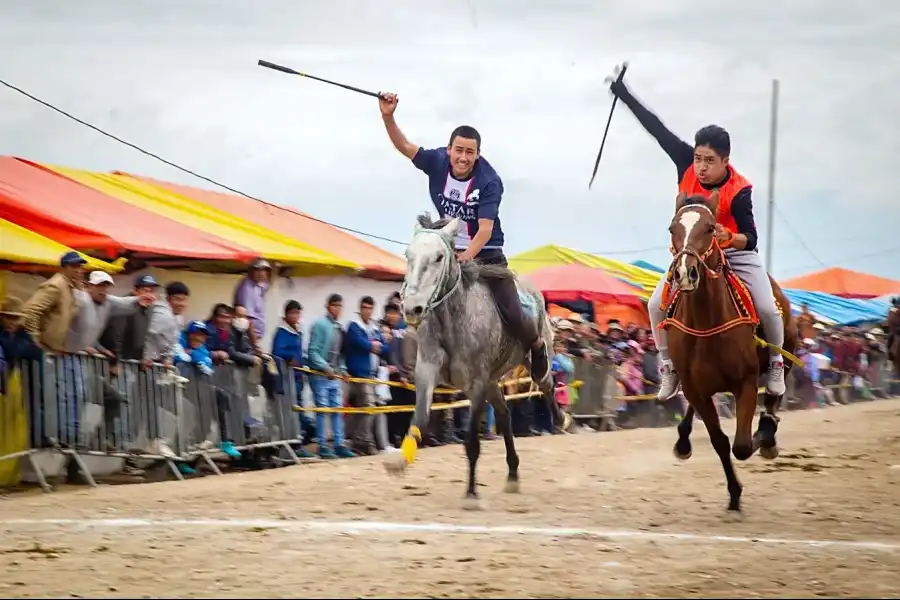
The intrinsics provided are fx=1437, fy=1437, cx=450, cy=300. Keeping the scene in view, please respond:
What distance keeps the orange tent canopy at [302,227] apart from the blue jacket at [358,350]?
434 cm

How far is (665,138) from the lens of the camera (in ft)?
40.4

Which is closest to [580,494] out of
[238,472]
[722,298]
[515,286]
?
[515,286]

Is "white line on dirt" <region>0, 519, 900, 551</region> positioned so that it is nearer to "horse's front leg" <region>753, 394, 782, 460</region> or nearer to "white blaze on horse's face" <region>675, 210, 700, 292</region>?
"white blaze on horse's face" <region>675, 210, 700, 292</region>

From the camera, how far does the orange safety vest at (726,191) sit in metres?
11.6

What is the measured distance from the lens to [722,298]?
11102mm

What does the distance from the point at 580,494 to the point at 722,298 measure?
276cm

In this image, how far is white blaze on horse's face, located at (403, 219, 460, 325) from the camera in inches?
442

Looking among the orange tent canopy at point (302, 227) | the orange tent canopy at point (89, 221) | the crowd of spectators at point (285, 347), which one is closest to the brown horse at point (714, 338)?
the crowd of spectators at point (285, 347)

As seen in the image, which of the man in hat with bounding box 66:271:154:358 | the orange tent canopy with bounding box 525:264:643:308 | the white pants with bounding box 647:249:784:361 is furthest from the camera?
the orange tent canopy with bounding box 525:264:643:308

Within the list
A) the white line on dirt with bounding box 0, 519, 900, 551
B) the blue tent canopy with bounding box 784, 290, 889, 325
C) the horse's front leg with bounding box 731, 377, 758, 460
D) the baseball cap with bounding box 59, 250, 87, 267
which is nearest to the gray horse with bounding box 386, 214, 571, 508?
the white line on dirt with bounding box 0, 519, 900, 551

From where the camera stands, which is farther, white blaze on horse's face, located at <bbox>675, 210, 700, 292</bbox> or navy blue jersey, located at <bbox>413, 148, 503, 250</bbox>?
navy blue jersey, located at <bbox>413, 148, 503, 250</bbox>

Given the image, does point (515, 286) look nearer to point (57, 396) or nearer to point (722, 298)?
point (722, 298)

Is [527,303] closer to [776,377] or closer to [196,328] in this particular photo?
[776,377]

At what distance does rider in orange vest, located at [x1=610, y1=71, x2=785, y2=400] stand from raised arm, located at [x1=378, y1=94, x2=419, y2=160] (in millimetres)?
2286
